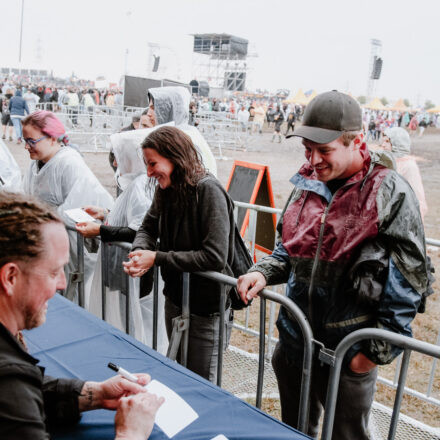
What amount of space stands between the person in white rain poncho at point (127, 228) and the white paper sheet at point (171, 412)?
1173mm

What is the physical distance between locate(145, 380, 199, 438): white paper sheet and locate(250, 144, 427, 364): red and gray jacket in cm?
63

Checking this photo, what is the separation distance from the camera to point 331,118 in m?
1.80

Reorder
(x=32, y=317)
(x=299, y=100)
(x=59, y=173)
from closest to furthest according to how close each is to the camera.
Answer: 1. (x=32, y=317)
2. (x=59, y=173)
3. (x=299, y=100)

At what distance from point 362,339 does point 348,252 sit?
0.34 meters

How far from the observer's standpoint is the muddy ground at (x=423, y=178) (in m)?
3.49

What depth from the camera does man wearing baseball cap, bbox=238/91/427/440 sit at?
1727 mm

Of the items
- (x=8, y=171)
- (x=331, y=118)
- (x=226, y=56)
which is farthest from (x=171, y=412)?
(x=226, y=56)

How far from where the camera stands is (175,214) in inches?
97.2

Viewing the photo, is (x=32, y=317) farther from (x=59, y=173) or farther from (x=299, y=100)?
(x=299, y=100)

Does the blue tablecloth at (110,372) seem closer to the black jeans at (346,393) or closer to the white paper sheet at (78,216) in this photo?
the black jeans at (346,393)

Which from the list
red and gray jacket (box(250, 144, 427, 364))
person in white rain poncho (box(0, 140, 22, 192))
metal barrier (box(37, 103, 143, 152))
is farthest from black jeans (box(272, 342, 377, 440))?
metal barrier (box(37, 103, 143, 152))

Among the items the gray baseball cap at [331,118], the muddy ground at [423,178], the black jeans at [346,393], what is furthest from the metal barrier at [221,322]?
the muddy ground at [423,178]

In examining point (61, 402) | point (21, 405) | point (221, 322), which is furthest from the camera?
point (221, 322)

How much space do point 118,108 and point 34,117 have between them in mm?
16188
